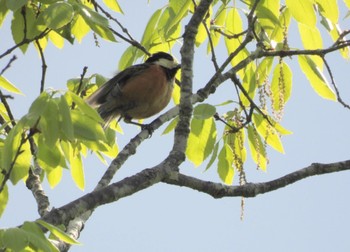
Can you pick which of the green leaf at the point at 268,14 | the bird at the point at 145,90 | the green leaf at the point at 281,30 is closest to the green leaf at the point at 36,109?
the green leaf at the point at 268,14

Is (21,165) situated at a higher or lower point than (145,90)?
lower

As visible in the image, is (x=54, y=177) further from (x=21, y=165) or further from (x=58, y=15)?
(x=58, y=15)

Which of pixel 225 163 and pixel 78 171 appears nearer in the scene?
pixel 78 171

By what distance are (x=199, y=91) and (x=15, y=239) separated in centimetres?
156

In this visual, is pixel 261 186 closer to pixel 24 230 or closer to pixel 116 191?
pixel 116 191

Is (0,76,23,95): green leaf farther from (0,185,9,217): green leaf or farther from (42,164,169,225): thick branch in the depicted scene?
(42,164,169,225): thick branch

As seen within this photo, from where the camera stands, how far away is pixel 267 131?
11.8 ft

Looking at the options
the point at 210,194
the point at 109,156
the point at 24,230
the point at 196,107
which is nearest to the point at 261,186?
the point at 210,194

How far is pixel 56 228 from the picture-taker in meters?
2.30

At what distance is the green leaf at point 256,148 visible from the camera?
3.64 meters

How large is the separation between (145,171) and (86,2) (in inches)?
51.7

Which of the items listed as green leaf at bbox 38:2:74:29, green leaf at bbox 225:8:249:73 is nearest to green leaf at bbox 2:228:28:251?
green leaf at bbox 38:2:74:29

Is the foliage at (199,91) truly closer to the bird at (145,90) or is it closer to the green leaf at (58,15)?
the green leaf at (58,15)

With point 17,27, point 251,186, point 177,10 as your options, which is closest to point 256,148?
point 251,186
